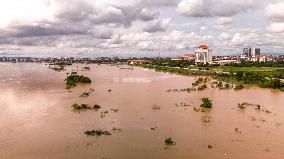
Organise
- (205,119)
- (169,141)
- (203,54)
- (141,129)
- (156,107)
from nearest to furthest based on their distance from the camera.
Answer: (169,141)
(141,129)
(205,119)
(156,107)
(203,54)

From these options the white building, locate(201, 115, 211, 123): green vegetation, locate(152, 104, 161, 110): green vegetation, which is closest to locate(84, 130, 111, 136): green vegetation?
locate(201, 115, 211, 123): green vegetation

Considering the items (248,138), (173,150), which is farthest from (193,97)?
(173,150)

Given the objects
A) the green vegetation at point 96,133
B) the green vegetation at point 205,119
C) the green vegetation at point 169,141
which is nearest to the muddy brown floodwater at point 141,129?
the green vegetation at point 205,119

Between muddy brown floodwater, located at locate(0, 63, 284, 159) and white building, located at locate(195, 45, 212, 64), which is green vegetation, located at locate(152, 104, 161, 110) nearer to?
muddy brown floodwater, located at locate(0, 63, 284, 159)

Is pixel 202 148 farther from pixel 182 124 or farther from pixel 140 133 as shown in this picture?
pixel 182 124

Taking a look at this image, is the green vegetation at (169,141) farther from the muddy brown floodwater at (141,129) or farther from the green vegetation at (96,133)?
the green vegetation at (96,133)

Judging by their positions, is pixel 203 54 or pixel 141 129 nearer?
pixel 141 129

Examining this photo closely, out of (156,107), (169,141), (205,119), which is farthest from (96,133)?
(156,107)

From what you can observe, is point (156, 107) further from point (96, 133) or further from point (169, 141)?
point (169, 141)

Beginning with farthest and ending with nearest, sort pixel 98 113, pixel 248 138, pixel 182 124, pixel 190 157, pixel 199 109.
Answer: pixel 199 109 → pixel 98 113 → pixel 182 124 → pixel 248 138 → pixel 190 157
